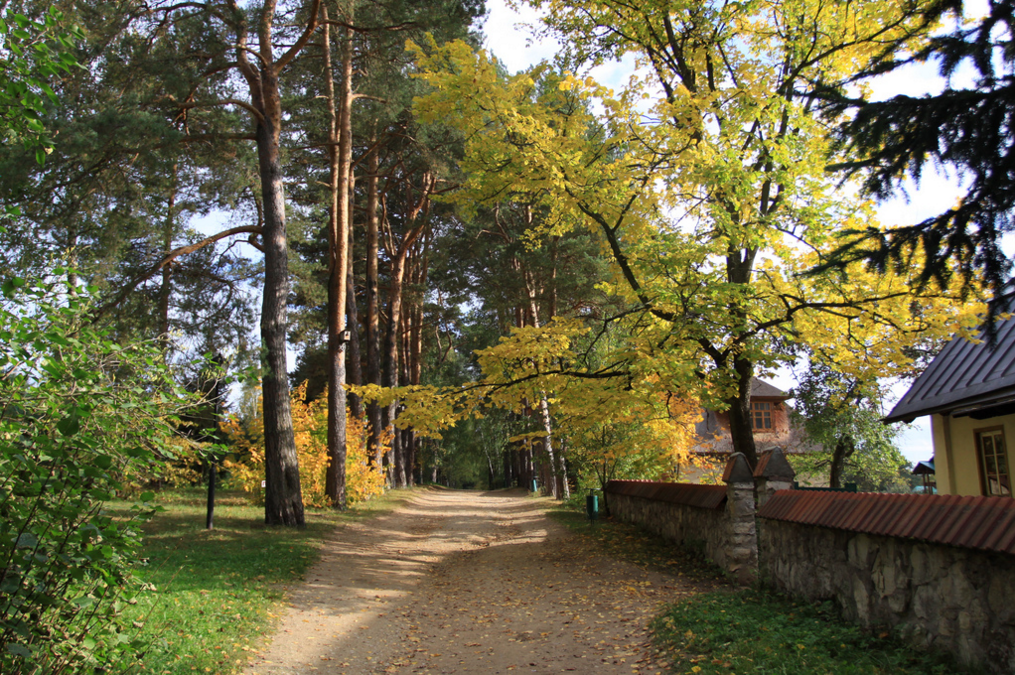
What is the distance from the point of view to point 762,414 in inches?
1339

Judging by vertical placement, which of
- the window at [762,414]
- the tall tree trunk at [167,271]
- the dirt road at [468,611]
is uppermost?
the tall tree trunk at [167,271]

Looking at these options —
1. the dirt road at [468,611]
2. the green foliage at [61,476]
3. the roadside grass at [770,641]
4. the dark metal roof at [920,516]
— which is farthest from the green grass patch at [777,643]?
the green foliage at [61,476]

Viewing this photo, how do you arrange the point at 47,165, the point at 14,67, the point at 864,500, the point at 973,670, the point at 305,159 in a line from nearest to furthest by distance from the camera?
1. the point at 14,67
2. the point at 973,670
3. the point at 864,500
4. the point at 47,165
5. the point at 305,159

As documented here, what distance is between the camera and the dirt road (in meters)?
6.16

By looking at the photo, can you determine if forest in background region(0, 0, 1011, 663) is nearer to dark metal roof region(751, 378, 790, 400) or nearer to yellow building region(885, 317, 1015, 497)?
yellow building region(885, 317, 1015, 497)

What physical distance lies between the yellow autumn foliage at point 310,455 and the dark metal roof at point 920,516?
1331 cm

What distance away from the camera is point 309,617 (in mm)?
7543

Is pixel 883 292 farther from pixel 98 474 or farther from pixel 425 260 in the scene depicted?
pixel 425 260

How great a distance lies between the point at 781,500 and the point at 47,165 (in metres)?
12.1

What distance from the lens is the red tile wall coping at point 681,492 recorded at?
9.66m

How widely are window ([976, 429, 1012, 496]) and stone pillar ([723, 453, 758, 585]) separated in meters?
4.22

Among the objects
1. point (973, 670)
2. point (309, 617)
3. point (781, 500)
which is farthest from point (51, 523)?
point (781, 500)

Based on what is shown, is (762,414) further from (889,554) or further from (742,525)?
(889,554)

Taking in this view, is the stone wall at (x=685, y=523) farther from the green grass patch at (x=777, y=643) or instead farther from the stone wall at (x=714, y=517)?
the green grass patch at (x=777, y=643)
